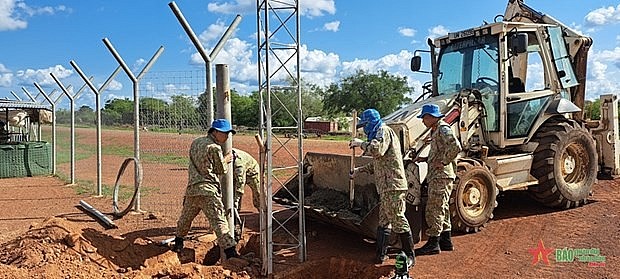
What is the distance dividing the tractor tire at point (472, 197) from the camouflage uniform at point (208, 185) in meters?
3.21

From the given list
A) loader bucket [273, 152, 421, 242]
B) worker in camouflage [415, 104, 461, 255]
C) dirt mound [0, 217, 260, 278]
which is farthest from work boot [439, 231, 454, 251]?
dirt mound [0, 217, 260, 278]

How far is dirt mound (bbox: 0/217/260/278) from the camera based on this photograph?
18.7ft

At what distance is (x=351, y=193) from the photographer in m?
7.48

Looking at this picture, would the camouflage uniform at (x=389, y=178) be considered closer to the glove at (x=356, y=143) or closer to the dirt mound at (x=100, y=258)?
the glove at (x=356, y=143)

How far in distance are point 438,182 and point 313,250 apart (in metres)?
1.92

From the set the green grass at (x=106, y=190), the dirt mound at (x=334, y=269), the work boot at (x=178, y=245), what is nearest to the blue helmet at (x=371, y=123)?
the dirt mound at (x=334, y=269)

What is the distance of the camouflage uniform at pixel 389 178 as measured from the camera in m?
6.21

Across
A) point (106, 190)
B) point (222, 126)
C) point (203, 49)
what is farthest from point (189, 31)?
point (106, 190)

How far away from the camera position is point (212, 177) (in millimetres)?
6355

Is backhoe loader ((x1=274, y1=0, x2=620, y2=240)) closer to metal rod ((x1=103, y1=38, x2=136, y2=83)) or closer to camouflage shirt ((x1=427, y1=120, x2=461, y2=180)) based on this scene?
camouflage shirt ((x1=427, y1=120, x2=461, y2=180))

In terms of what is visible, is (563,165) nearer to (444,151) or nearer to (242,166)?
(444,151)

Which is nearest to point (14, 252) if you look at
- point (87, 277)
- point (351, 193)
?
point (87, 277)

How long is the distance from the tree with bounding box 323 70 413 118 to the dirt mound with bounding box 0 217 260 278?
4628 centimetres

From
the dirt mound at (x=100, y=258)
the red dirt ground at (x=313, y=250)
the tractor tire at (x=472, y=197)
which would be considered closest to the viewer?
the dirt mound at (x=100, y=258)
